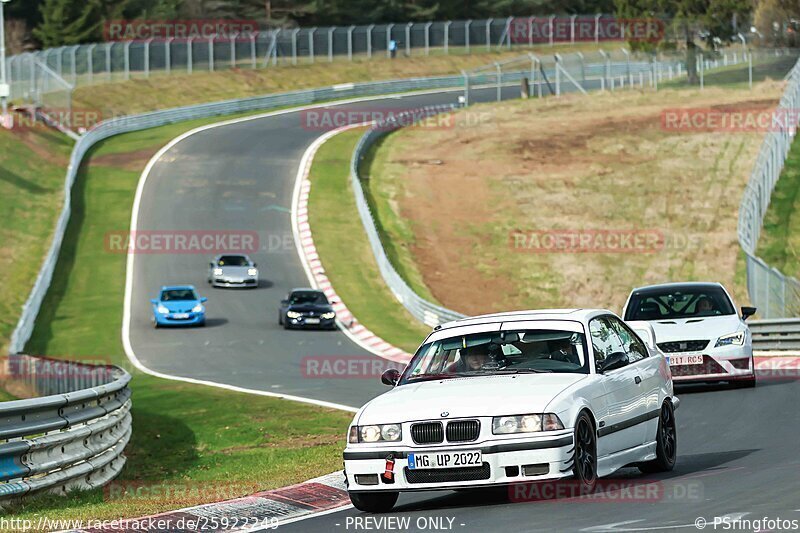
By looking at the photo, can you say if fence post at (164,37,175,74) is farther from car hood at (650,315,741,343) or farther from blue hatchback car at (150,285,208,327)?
car hood at (650,315,741,343)

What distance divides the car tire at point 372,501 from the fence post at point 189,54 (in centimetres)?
7638

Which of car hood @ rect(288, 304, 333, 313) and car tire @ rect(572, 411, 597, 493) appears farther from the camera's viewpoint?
car hood @ rect(288, 304, 333, 313)

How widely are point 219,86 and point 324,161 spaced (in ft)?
85.4

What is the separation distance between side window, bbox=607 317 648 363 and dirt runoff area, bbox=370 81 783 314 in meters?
26.9

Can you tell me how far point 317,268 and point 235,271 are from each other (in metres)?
3.15

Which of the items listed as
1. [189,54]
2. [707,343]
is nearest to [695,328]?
[707,343]

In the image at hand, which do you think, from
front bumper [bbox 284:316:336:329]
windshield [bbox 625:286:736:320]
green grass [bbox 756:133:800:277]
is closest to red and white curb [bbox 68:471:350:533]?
windshield [bbox 625:286:736:320]

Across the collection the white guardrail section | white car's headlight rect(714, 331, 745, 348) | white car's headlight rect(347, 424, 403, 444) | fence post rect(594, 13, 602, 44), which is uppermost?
white car's headlight rect(347, 424, 403, 444)

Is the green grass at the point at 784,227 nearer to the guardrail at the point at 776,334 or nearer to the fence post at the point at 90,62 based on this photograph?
the guardrail at the point at 776,334

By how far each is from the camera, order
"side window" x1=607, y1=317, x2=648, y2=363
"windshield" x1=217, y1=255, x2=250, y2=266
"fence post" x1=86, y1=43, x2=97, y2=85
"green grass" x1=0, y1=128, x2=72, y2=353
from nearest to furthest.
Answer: "side window" x1=607, y1=317, x2=648, y2=363, "green grass" x1=0, y1=128, x2=72, y2=353, "windshield" x1=217, y1=255, x2=250, y2=266, "fence post" x1=86, y1=43, x2=97, y2=85

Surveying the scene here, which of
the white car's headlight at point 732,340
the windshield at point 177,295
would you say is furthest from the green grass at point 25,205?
the white car's headlight at point 732,340

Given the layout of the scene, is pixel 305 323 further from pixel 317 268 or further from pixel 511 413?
pixel 511 413

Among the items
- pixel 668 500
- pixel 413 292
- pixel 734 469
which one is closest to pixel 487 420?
pixel 668 500

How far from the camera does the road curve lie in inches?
1164
